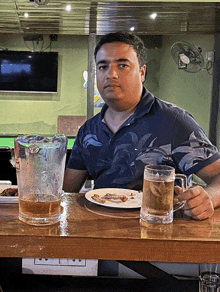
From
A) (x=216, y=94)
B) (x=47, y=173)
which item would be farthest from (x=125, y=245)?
(x=216, y=94)

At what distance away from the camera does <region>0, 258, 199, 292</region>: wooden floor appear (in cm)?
113

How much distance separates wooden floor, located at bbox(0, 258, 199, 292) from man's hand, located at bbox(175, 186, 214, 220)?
1.14 feet

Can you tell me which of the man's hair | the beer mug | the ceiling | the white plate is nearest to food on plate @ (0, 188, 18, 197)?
Result: the white plate

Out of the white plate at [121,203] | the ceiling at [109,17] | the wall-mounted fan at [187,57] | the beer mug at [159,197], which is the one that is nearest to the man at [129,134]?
the white plate at [121,203]

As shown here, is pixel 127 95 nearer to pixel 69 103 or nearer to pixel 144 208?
pixel 144 208

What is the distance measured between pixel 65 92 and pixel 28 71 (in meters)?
0.75

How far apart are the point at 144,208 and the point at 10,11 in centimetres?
400

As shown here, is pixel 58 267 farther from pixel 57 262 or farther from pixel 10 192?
pixel 10 192

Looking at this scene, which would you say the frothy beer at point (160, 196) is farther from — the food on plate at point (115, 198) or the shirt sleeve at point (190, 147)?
the shirt sleeve at point (190, 147)

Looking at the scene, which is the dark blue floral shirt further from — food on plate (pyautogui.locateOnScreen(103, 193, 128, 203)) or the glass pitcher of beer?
the glass pitcher of beer

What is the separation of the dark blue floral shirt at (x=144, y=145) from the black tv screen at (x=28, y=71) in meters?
4.56

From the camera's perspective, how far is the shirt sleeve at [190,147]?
1.43 m

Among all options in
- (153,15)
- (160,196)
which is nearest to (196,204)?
(160,196)

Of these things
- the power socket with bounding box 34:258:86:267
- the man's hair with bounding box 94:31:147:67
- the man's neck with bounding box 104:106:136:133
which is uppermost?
the man's hair with bounding box 94:31:147:67
